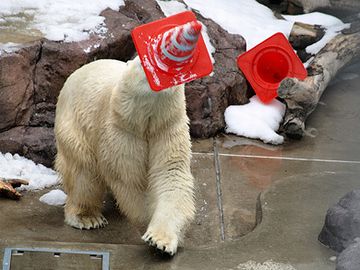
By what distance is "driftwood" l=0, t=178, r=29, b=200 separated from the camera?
574cm

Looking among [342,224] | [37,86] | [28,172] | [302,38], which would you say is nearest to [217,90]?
[302,38]

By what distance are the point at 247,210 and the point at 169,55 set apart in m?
1.96

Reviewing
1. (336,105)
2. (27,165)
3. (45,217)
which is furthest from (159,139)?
(336,105)

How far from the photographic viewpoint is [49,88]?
21.2 feet

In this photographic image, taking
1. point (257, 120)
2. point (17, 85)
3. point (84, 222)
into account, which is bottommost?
point (257, 120)

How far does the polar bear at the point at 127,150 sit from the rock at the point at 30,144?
73 centimetres

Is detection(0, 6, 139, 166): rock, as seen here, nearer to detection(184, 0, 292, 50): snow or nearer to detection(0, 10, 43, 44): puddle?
detection(0, 10, 43, 44): puddle

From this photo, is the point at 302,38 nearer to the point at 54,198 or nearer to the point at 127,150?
the point at 54,198

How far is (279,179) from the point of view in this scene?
629 cm

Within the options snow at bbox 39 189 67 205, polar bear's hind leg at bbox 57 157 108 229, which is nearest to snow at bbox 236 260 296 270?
polar bear's hind leg at bbox 57 157 108 229

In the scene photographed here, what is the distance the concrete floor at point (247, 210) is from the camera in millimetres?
4594

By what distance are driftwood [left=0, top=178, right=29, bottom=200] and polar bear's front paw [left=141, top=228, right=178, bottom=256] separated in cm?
145

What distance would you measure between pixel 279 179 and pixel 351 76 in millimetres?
2199

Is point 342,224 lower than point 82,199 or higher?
higher
